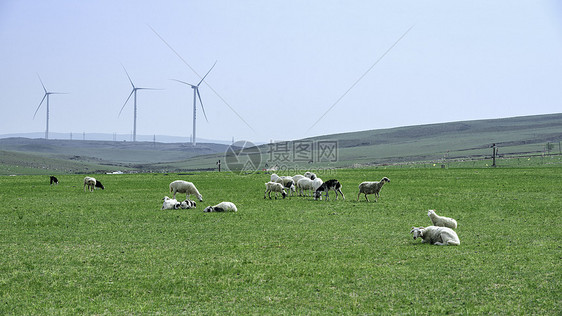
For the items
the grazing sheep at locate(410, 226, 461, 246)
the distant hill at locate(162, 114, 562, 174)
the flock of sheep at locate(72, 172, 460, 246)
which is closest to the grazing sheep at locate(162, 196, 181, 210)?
the flock of sheep at locate(72, 172, 460, 246)

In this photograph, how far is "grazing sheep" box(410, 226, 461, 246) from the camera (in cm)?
1227

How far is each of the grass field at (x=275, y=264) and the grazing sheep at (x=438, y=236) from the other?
0.31 m

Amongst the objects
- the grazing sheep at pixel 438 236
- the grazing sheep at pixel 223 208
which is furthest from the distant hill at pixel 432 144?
the grazing sheep at pixel 438 236

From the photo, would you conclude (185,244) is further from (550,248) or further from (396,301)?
(550,248)

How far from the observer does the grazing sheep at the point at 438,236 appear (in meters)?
12.3

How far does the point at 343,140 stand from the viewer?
195125 millimetres

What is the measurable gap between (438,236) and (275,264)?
177 inches

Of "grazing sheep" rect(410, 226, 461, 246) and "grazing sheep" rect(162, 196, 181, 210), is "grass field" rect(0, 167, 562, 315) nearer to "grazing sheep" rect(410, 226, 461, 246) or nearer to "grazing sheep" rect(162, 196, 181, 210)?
"grazing sheep" rect(410, 226, 461, 246)

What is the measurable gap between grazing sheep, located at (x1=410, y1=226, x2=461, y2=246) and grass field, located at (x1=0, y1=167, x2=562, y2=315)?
31 centimetres

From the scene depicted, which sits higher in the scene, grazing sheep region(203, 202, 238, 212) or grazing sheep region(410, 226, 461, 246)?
grazing sheep region(410, 226, 461, 246)

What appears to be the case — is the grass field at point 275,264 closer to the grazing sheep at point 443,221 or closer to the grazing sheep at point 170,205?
the grazing sheep at point 443,221

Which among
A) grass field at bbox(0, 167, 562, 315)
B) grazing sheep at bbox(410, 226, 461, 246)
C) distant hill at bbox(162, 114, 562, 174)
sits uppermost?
distant hill at bbox(162, 114, 562, 174)

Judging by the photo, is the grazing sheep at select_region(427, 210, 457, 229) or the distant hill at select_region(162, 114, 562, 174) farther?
the distant hill at select_region(162, 114, 562, 174)

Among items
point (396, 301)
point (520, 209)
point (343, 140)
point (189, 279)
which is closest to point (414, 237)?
point (396, 301)
